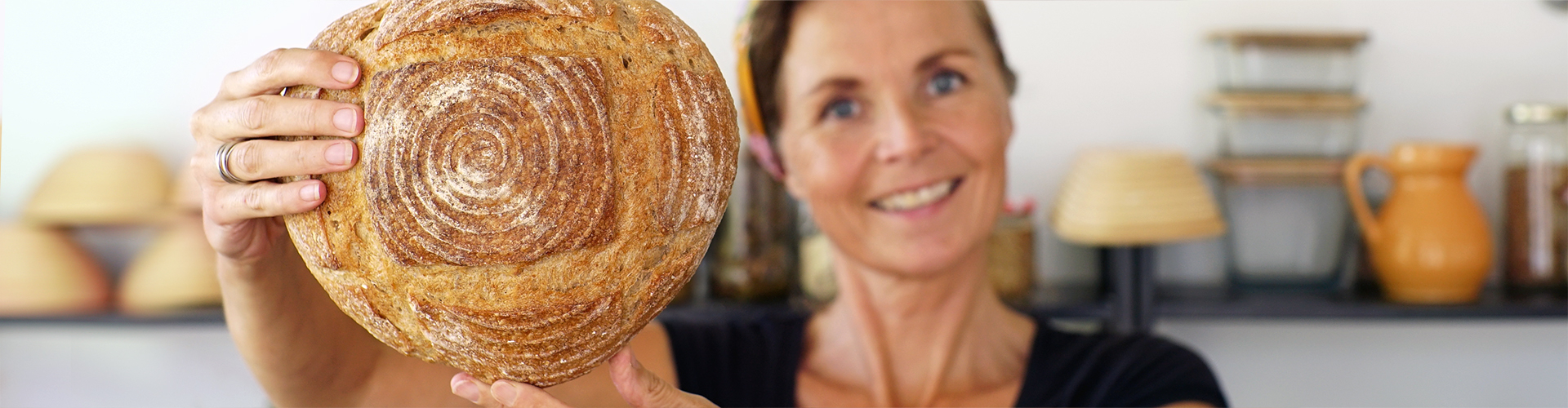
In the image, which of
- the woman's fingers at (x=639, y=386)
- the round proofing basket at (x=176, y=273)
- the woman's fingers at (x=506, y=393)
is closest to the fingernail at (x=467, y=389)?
the woman's fingers at (x=506, y=393)

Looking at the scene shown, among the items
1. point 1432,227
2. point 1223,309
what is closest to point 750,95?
point 1223,309

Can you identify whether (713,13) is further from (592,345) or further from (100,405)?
(100,405)

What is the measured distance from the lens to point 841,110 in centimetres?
145

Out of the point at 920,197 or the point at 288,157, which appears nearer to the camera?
the point at 288,157

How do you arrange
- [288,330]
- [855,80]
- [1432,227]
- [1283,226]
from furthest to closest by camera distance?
[1283,226] → [1432,227] → [855,80] → [288,330]

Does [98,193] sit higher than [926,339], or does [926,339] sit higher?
[98,193]

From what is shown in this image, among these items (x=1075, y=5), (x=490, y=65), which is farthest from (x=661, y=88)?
(x=1075, y=5)

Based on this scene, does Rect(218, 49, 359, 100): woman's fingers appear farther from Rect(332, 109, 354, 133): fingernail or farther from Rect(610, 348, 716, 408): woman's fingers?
Rect(610, 348, 716, 408): woman's fingers

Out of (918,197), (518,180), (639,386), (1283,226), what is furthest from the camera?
(1283,226)

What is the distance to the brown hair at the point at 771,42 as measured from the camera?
1420mm

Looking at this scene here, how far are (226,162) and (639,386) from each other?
40 cm

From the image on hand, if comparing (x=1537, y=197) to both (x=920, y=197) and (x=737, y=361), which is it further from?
(x=737, y=361)

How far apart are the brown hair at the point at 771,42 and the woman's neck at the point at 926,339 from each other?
1.07 ft

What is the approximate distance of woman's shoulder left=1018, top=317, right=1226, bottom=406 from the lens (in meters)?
1.47
